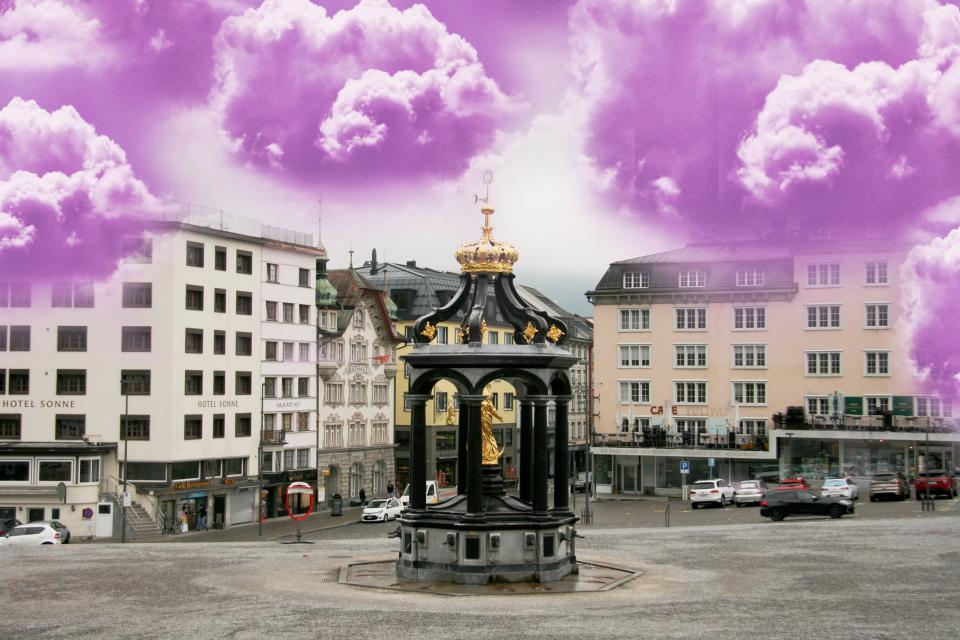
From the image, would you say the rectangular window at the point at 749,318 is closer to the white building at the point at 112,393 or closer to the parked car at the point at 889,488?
the parked car at the point at 889,488

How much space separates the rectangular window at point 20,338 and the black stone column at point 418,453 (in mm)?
56607

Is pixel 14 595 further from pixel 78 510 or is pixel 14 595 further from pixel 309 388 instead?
pixel 309 388

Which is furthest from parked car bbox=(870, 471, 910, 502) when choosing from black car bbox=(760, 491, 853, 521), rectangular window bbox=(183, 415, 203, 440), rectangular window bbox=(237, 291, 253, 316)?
rectangular window bbox=(237, 291, 253, 316)

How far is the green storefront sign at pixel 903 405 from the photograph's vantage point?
97562 mm

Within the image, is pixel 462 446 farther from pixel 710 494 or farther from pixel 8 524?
pixel 8 524

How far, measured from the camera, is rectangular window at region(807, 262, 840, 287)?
101 metres

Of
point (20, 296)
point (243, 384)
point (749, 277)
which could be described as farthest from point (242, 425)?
point (749, 277)

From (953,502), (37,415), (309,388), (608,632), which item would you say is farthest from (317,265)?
Result: (608,632)

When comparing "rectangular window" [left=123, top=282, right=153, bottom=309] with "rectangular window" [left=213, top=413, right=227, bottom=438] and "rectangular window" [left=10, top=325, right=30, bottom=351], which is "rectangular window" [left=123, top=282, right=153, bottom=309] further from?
"rectangular window" [left=213, top=413, right=227, bottom=438]

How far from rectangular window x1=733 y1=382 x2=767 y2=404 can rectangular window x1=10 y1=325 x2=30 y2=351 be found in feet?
178

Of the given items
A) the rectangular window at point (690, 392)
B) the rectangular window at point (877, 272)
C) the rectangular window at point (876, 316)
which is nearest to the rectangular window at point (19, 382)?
the rectangular window at point (690, 392)

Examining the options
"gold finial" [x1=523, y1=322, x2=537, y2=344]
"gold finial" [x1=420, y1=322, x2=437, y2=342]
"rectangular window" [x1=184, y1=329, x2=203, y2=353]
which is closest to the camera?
"gold finial" [x1=523, y1=322, x2=537, y2=344]

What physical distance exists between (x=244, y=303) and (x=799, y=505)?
4680 cm

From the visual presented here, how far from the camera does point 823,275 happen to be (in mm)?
101688
